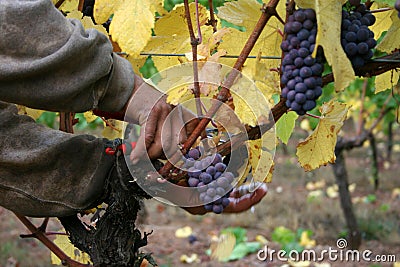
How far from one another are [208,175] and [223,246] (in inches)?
174

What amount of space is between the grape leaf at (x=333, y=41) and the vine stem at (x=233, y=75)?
112 mm

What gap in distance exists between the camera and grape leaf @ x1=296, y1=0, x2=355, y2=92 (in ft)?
2.91

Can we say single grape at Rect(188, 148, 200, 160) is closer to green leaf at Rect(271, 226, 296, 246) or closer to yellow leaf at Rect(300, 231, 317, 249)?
yellow leaf at Rect(300, 231, 317, 249)

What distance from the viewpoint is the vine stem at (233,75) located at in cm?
101

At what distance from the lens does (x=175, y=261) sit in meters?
5.17

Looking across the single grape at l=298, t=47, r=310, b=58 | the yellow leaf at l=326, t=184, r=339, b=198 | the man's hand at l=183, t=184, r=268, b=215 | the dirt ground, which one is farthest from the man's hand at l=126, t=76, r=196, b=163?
the yellow leaf at l=326, t=184, r=339, b=198

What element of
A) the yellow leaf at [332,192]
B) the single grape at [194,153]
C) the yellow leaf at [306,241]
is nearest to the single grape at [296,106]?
the single grape at [194,153]

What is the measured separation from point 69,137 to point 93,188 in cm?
12

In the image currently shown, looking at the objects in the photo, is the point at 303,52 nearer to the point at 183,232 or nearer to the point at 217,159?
the point at 217,159

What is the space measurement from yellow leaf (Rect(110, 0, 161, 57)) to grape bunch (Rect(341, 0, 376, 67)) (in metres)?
0.32

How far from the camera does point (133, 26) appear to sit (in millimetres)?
995

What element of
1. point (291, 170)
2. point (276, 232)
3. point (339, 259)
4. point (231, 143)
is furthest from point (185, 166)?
point (291, 170)

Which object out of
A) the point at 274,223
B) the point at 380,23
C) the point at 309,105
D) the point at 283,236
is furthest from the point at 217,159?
the point at 274,223

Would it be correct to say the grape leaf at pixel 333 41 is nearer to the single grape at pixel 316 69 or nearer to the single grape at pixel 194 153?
the single grape at pixel 316 69
